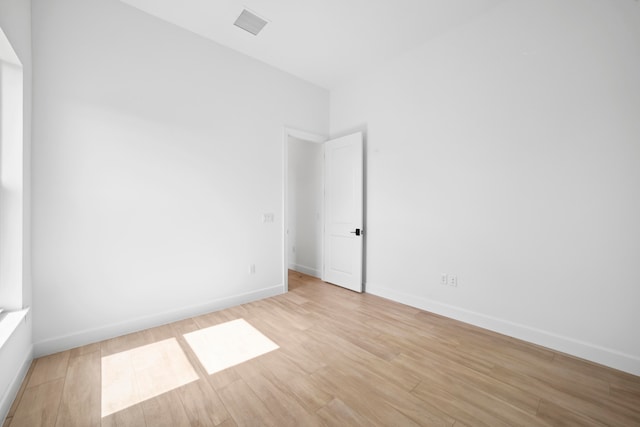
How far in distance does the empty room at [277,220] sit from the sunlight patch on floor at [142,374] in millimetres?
19

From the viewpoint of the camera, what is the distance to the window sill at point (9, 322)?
1585 mm

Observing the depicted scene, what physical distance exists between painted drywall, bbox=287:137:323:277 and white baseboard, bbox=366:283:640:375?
194 cm

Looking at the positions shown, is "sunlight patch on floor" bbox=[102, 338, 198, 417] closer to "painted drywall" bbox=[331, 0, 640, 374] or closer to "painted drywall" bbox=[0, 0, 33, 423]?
"painted drywall" bbox=[0, 0, 33, 423]

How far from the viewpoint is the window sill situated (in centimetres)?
158

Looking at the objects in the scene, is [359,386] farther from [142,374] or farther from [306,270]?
[306,270]

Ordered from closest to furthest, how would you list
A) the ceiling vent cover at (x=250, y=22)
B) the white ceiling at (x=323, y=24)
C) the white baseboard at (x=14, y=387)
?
the white baseboard at (x=14, y=387) < the white ceiling at (x=323, y=24) < the ceiling vent cover at (x=250, y=22)

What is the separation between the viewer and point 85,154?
92.5 inches

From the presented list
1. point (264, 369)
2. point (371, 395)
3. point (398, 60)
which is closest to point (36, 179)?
point (264, 369)

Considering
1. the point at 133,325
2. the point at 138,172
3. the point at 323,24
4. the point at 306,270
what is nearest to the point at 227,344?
the point at 133,325

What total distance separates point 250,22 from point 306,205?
10.0 ft

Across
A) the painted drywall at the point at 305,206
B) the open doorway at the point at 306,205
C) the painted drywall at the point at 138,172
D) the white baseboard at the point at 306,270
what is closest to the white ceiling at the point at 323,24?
the painted drywall at the point at 138,172

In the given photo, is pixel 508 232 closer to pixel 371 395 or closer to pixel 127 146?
pixel 371 395

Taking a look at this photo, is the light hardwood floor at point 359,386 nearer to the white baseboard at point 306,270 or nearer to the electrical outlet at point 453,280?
the electrical outlet at point 453,280

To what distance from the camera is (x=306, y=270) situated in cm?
507
